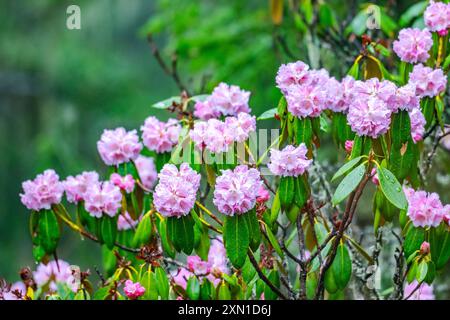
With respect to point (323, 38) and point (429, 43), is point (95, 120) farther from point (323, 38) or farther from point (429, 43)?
point (429, 43)

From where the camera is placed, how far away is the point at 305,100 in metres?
1.73

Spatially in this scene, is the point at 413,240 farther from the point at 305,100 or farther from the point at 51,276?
the point at 51,276

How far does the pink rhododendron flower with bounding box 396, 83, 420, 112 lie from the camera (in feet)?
5.46

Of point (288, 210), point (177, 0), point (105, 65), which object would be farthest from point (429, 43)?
point (105, 65)

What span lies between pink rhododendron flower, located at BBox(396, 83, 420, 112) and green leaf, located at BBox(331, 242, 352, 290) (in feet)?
1.06

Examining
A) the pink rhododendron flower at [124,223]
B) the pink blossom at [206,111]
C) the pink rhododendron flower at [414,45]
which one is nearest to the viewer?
the pink rhododendron flower at [414,45]

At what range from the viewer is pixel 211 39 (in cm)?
427

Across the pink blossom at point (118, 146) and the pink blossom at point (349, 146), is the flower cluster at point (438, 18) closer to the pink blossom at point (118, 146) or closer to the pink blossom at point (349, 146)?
the pink blossom at point (349, 146)

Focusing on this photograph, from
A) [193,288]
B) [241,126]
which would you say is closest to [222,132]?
[241,126]

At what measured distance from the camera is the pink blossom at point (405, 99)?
166cm

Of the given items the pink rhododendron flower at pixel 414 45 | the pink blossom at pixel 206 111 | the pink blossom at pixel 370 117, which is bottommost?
the pink blossom at pixel 370 117

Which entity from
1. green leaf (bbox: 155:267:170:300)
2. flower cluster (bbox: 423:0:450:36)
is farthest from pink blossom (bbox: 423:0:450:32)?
green leaf (bbox: 155:267:170:300)

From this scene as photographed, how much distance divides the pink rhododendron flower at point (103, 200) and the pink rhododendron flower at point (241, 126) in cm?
38

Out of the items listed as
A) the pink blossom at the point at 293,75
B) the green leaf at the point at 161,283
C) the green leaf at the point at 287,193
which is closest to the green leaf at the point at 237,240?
the green leaf at the point at 287,193
